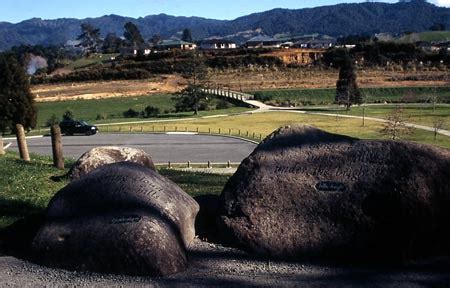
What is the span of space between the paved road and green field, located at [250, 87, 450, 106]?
35329 mm

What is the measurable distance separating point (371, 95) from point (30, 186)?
76452mm

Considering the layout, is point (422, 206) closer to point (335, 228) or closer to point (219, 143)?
point (335, 228)

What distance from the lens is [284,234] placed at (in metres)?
10.6

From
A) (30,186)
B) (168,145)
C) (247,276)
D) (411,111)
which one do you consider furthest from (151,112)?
(247,276)

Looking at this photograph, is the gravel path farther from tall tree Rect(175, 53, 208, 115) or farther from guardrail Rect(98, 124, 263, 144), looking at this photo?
tall tree Rect(175, 53, 208, 115)

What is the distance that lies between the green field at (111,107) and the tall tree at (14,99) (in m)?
11.9

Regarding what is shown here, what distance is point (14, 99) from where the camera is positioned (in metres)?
50.1

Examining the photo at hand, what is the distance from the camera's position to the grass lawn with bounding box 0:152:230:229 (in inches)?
A: 534

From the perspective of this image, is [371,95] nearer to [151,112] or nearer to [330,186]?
[151,112]

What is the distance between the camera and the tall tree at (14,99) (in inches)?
1966

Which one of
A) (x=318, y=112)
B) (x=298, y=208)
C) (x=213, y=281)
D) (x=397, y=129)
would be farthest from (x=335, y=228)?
(x=318, y=112)

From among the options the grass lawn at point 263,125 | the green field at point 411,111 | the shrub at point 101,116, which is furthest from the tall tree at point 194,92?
the green field at point 411,111

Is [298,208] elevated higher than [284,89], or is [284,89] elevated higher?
[298,208]

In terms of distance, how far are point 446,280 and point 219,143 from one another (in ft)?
110
